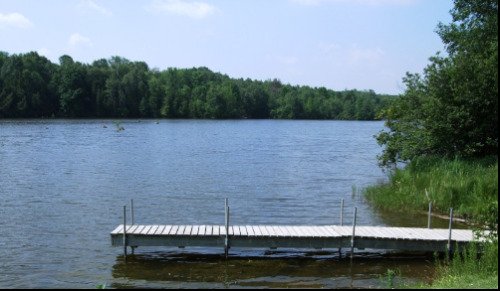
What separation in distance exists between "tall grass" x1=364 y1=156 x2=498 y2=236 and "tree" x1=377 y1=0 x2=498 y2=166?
1.45m

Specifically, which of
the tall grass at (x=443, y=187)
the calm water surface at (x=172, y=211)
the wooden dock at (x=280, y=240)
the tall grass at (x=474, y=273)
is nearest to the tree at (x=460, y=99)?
the tall grass at (x=443, y=187)

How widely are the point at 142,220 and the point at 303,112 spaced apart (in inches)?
6480

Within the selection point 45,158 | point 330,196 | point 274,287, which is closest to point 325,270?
point 274,287

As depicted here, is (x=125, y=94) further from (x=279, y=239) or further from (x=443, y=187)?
(x=279, y=239)

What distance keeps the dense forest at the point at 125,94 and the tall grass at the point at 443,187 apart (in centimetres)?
10713

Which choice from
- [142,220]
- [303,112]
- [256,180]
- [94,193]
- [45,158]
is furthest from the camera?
[303,112]

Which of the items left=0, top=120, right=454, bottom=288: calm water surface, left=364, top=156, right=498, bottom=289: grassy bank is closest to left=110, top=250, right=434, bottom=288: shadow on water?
left=0, top=120, right=454, bottom=288: calm water surface

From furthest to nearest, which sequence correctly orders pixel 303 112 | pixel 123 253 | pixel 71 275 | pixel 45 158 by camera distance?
pixel 303 112 < pixel 45 158 < pixel 123 253 < pixel 71 275

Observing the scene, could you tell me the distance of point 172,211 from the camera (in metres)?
24.9

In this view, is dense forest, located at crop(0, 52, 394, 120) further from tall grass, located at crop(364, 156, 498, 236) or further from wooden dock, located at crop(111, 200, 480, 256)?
wooden dock, located at crop(111, 200, 480, 256)

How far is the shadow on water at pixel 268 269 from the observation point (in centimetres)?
1487

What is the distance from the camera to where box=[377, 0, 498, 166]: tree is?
85.3 feet

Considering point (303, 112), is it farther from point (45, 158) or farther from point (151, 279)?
point (151, 279)

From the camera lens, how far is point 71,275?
51.1 feet
